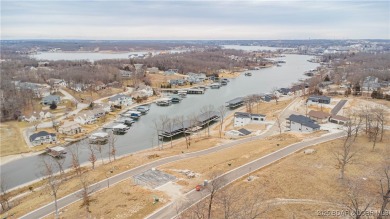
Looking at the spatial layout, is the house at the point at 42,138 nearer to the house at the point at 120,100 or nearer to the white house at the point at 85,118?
the white house at the point at 85,118

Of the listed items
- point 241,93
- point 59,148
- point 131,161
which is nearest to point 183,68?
point 241,93

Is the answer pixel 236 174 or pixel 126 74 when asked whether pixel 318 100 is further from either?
pixel 126 74

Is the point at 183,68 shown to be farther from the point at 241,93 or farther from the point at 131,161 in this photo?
the point at 131,161

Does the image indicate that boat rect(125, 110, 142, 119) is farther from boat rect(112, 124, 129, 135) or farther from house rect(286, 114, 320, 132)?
house rect(286, 114, 320, 132)

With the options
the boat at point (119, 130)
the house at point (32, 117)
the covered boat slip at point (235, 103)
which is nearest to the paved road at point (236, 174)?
the boat at point (119, 130)

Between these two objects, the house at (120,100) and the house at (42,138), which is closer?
the house at (42,138)

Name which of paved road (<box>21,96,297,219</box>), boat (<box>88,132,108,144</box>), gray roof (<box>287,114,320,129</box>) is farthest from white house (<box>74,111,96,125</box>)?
gray roof (<box>287,114,320,129</box>)
